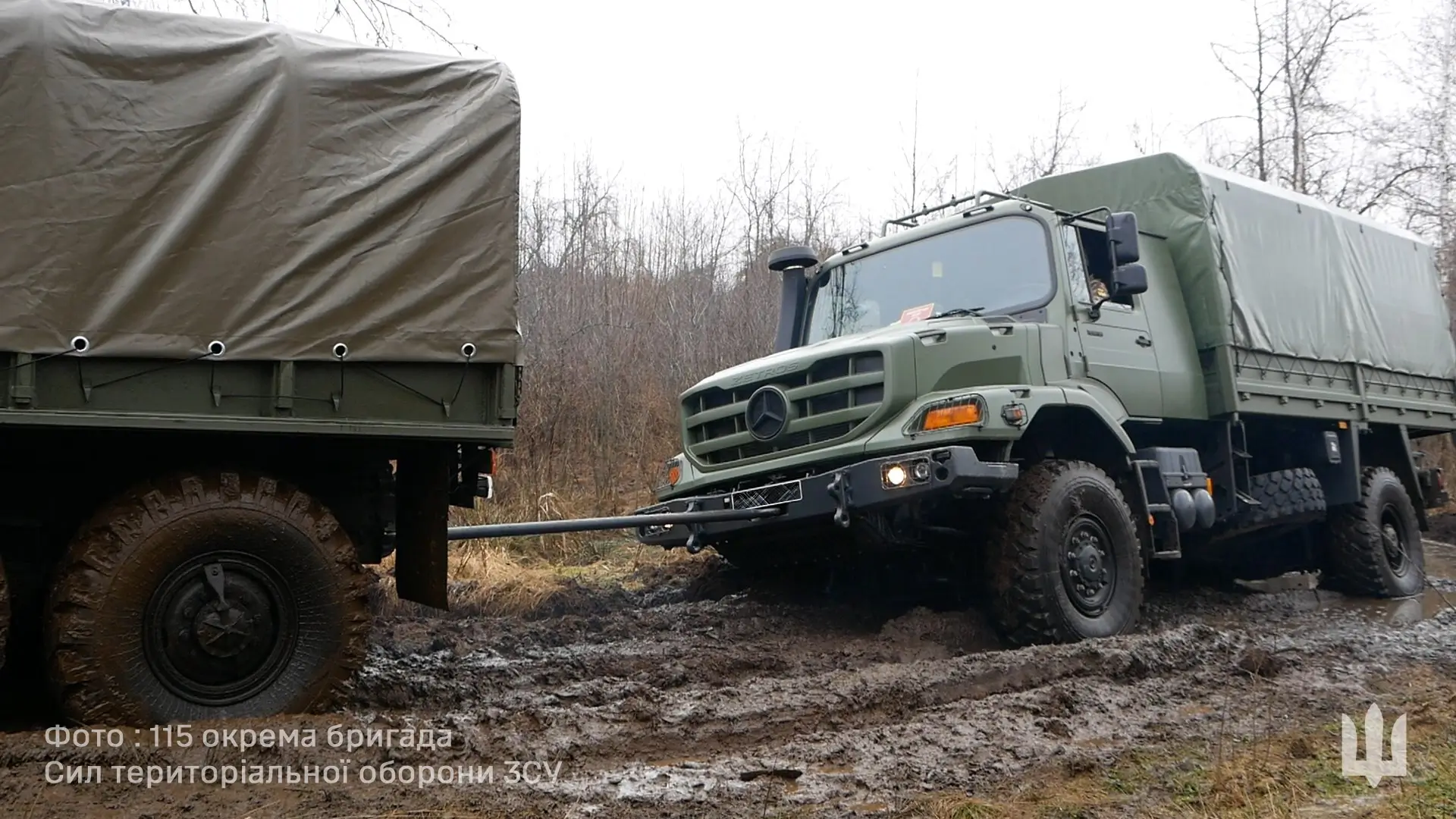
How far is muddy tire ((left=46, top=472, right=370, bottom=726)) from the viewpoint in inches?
158

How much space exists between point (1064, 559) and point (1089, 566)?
0.28 metres

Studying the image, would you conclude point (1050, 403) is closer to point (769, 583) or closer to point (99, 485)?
point (769, 583)

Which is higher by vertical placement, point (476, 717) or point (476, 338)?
point (476, 338)

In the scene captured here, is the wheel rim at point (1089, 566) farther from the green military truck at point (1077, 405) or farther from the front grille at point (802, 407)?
the front grille at point (802, 407)

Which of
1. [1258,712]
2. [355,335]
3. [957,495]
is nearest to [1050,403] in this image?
[957,495]

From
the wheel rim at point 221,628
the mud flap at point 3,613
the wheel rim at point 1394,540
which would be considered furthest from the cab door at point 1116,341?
the mud flap at point 3,613

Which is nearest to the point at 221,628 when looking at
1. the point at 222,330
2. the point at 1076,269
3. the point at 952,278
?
the point at 222,330

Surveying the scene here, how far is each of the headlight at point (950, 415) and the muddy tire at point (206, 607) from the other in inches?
124

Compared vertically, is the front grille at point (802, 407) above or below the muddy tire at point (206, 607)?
above

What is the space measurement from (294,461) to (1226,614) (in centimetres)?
671

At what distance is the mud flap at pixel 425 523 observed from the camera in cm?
492

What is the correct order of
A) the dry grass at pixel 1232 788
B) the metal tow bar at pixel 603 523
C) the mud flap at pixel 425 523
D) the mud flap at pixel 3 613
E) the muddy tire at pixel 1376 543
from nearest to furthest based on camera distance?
the dry grass at pixel 1232 788 → the mud flap at pixel 3 613 → the mud flap at pixel 425 523 → the metal tow bar at pixel 603 523 → the muddy tire at pixel 1376 543

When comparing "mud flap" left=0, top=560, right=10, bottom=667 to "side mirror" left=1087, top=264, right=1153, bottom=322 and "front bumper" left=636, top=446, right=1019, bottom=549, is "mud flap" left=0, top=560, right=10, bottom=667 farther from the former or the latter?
"side mirror" left=1087, top=264, right=1153, bottom=322

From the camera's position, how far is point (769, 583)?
8.05m
